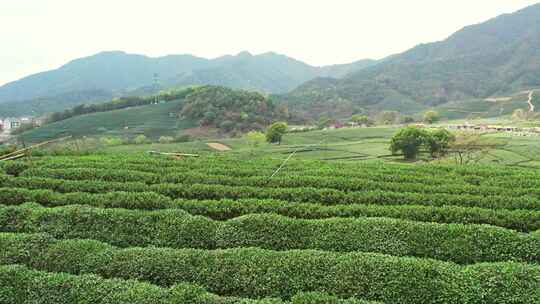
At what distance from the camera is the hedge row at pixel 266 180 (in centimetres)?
1597

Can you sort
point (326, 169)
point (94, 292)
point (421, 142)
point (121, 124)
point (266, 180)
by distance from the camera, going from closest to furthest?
point (94, 292) < point (266, 180) < point (326, 169) < point (421, 142) < point (121, 124)

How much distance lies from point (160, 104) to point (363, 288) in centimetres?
9412

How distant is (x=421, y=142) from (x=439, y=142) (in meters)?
1.64

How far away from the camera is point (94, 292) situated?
8430 millimetres

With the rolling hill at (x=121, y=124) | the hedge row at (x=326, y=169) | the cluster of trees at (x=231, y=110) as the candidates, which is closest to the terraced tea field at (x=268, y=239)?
the hedge row at (x=326, y=169)

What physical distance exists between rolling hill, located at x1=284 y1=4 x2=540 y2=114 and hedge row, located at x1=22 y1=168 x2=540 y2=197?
10575 cm

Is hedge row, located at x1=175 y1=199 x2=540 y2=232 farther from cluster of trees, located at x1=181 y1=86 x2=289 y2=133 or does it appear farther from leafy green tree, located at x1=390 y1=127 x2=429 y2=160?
cluster of trees, located at x1=181 y1=86 x2=289 y2=133

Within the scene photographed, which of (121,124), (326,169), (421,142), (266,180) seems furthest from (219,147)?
(121,124)

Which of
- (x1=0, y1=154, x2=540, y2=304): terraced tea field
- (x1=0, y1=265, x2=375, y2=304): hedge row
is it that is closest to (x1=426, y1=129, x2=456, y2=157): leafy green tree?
(x1=0, y1=154, x2=540, y2=304): terraced tea field

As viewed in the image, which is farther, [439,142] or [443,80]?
[443,80]

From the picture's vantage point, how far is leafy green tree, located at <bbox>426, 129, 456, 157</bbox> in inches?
1379

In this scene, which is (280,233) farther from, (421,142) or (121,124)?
(121,124)

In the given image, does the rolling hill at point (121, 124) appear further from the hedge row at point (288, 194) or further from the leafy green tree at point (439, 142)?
the hedge row at point (288, 194)

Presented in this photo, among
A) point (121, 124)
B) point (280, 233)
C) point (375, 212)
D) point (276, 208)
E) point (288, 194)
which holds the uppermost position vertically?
point (121, 124)
